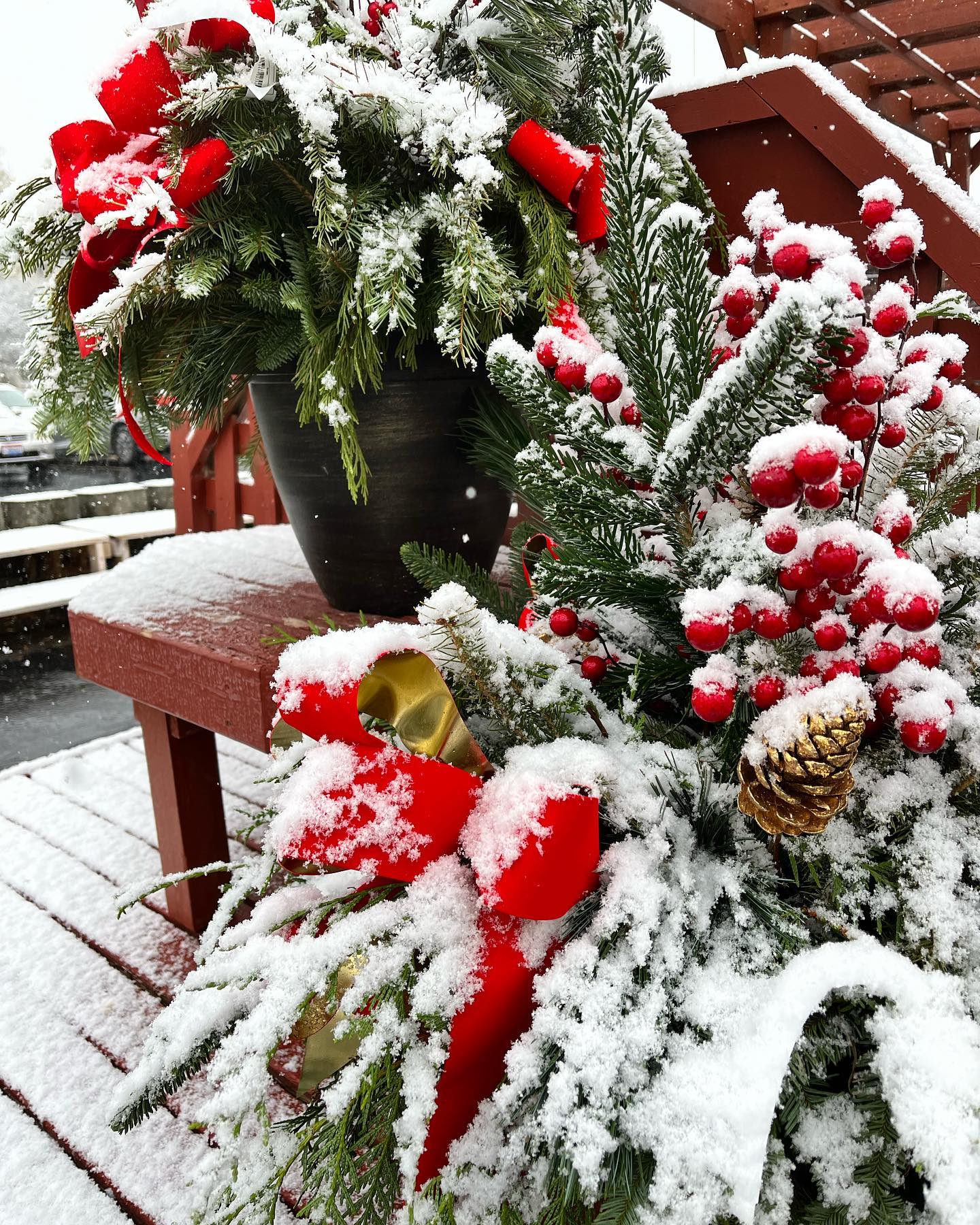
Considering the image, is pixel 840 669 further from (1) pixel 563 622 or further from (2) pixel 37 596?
(2) pixel 37 596

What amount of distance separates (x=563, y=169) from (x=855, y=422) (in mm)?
403

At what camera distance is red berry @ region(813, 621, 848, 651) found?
0.38m

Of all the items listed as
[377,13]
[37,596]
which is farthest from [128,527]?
[377,13]

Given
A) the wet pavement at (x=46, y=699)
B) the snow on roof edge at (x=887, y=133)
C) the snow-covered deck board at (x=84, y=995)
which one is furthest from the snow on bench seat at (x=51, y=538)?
the snow on roof edge at (x=887, y=133)

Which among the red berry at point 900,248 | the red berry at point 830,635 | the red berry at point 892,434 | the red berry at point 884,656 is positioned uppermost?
the red berry at point 900,248

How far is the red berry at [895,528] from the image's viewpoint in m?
0.43

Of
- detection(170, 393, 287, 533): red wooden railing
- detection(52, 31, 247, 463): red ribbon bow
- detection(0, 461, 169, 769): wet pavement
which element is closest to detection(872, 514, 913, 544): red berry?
detection(52, 31, 247, 463): red ribbon bow

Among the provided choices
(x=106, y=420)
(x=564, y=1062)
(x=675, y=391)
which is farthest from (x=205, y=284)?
(x=564, y=1062)

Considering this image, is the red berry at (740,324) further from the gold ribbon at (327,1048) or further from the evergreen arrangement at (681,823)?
the gold ribbon at (327,1048)

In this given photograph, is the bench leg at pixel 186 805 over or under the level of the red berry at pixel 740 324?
under

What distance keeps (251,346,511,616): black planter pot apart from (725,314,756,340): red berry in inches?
14.6

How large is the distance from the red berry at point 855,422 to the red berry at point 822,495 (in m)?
0.06

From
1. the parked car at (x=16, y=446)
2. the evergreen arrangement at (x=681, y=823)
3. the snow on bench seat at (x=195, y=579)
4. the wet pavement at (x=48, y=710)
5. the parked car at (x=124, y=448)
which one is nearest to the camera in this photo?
the evergreen arrangement at (x=681, y=823)

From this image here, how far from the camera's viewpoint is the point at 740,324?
47 cm
